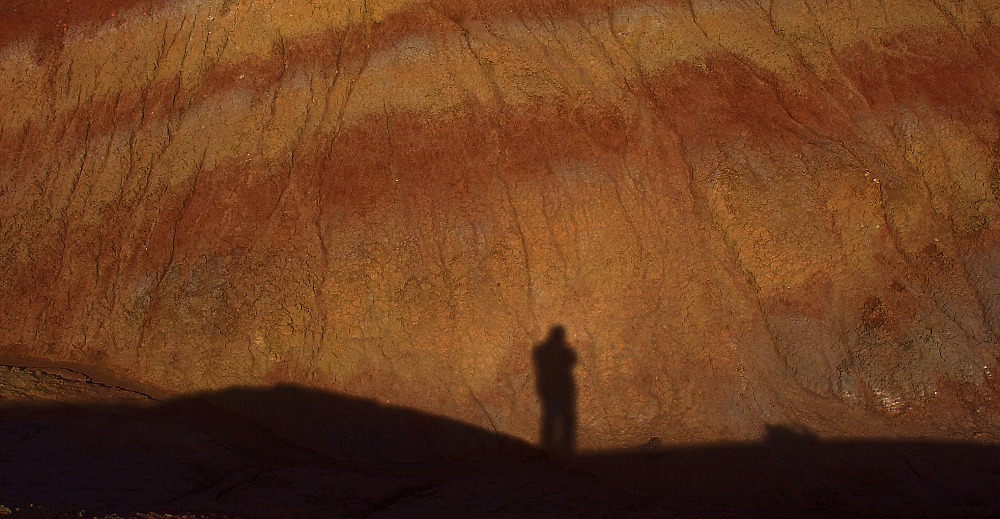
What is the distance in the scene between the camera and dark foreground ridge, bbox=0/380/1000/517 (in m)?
6.80

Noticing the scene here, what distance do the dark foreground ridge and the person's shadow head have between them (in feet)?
1.03

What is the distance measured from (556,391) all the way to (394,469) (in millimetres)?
2539

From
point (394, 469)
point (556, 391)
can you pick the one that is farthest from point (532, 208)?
point (394, 469)

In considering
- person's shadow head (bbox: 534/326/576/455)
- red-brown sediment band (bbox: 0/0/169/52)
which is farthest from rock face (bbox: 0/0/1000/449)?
red-brown sediment band (bbox: 0/0/169/52)

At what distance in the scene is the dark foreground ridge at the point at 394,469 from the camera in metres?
6.80

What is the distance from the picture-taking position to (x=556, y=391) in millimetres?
9555

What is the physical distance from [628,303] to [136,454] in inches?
265

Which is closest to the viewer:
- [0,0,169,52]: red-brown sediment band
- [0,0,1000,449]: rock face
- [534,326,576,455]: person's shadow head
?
[534,326,576,455]: person's shadow head

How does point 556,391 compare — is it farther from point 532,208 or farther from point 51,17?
point 51,17

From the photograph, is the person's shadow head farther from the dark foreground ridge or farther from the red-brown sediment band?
the red-brown sediment band

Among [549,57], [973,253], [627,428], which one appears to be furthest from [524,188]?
[973,253]

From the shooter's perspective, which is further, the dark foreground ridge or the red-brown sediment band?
the red-brown sediment band

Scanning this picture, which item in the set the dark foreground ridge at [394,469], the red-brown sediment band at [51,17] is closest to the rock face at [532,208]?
the red-brown sediment band at [51,17]

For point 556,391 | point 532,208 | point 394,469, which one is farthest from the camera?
point 532,208
